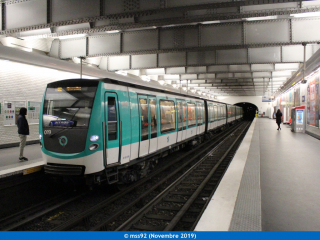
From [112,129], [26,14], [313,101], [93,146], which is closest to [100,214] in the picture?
[93,146]

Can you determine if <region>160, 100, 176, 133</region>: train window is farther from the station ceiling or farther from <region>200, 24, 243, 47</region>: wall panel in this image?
<region>200, 24, 243, 47</region>: wall panel

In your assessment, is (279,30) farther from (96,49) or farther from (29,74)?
(29,74)

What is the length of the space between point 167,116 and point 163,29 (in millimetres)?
4315

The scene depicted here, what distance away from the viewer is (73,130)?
5.48 meters

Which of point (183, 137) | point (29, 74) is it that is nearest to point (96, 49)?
point (29, 74)

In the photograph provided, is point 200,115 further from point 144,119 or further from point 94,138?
point 94,138

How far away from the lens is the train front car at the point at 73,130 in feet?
17.6

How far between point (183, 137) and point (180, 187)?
413 cm

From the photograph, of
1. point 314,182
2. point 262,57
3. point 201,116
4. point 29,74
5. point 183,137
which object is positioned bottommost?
point 314,182

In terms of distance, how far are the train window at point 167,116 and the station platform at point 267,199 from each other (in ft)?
8.39

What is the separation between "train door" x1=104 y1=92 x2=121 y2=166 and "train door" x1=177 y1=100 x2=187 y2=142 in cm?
466

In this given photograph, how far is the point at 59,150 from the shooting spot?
5605 millimetres

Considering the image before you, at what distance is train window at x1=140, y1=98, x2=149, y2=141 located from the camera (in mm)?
7059

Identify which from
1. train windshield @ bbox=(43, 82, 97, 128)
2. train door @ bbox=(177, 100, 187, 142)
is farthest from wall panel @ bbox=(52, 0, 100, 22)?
train door @ bbox=(177, 100, 187, 142)
